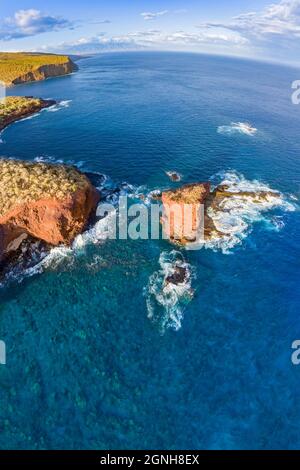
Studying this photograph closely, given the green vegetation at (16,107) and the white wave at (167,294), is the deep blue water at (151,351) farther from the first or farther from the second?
the green vegetation at (16,107)

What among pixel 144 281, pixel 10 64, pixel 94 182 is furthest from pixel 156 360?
pixel 10 64

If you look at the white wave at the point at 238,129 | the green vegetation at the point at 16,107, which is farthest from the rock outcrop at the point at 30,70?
the white wave at the point at 238,129

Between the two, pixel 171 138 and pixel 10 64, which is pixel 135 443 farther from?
pixel 10 64

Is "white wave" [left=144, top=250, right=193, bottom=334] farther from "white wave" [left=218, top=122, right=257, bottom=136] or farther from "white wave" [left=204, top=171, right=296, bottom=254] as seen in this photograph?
"white wave" [left=218, top=122, right=257, bottom=136]

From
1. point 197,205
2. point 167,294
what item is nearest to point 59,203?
point 167,294

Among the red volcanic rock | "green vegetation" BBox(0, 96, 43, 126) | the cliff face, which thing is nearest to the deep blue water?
the red volcanic rock

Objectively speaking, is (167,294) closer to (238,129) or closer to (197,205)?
(197,205)
